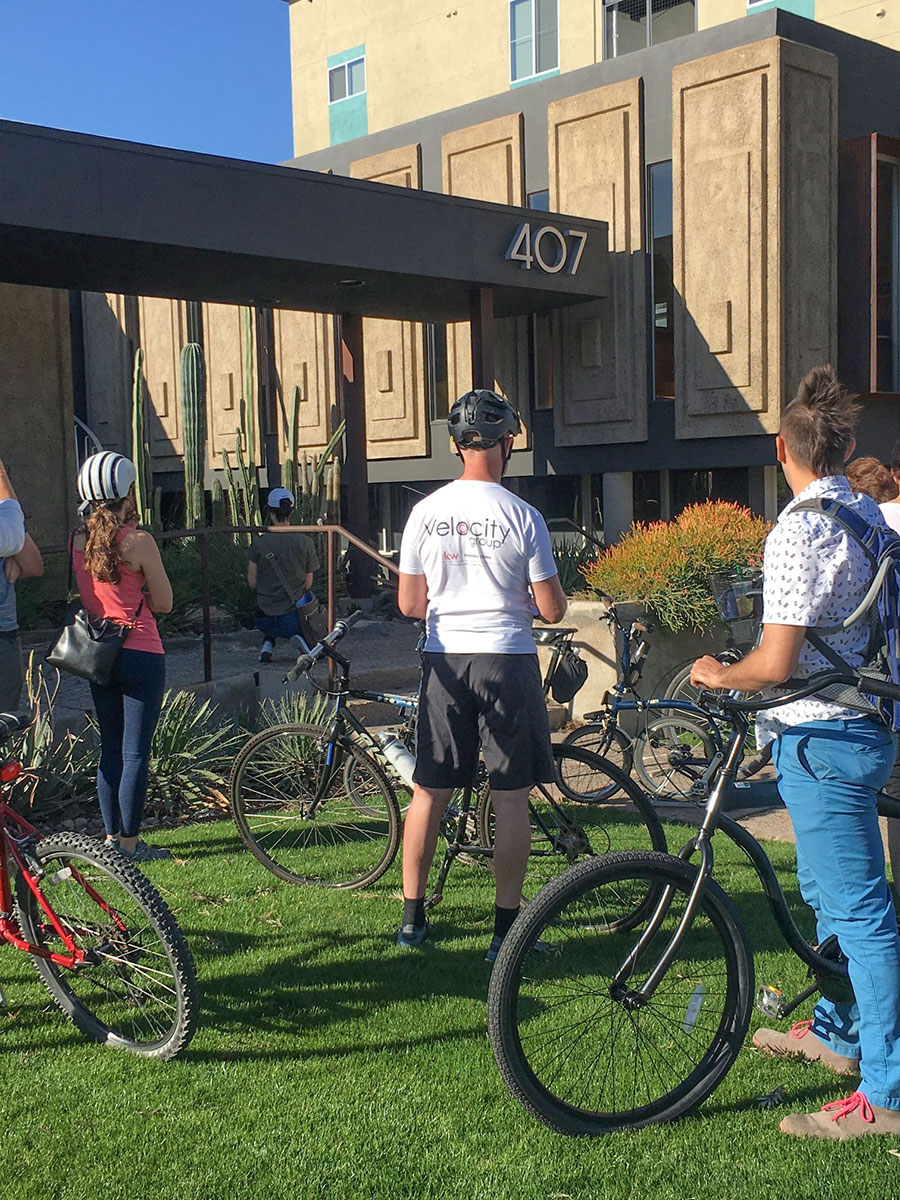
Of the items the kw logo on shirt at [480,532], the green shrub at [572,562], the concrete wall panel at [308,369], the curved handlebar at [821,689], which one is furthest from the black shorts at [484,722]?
the concrete wall panel at [308,369]

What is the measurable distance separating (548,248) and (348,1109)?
1327 centimetres

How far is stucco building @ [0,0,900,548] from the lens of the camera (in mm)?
15109

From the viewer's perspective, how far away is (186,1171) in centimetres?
321

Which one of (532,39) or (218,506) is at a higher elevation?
(532,39)

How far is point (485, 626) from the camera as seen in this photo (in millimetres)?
4340

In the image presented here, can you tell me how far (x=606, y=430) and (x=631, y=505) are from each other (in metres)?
1.20

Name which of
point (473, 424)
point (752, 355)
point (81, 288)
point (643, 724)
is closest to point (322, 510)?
point (81, 288)

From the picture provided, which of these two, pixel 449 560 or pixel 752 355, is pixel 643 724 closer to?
pixel 449 560

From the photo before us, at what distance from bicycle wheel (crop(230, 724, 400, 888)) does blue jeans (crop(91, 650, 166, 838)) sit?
49cm

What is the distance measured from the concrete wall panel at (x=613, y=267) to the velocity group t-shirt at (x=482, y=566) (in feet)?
40.9

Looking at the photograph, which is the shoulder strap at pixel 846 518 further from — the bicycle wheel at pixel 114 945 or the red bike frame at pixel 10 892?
the red bike frame at pixel 10 892

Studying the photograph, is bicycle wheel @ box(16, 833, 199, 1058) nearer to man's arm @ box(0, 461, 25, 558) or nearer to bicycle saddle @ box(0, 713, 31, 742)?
bicycle saddle @ box(0, 713, 31, 742)

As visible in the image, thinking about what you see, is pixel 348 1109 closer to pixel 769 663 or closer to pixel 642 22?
pixel 769 663

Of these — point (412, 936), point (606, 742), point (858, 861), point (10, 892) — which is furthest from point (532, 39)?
point (858, 861)
